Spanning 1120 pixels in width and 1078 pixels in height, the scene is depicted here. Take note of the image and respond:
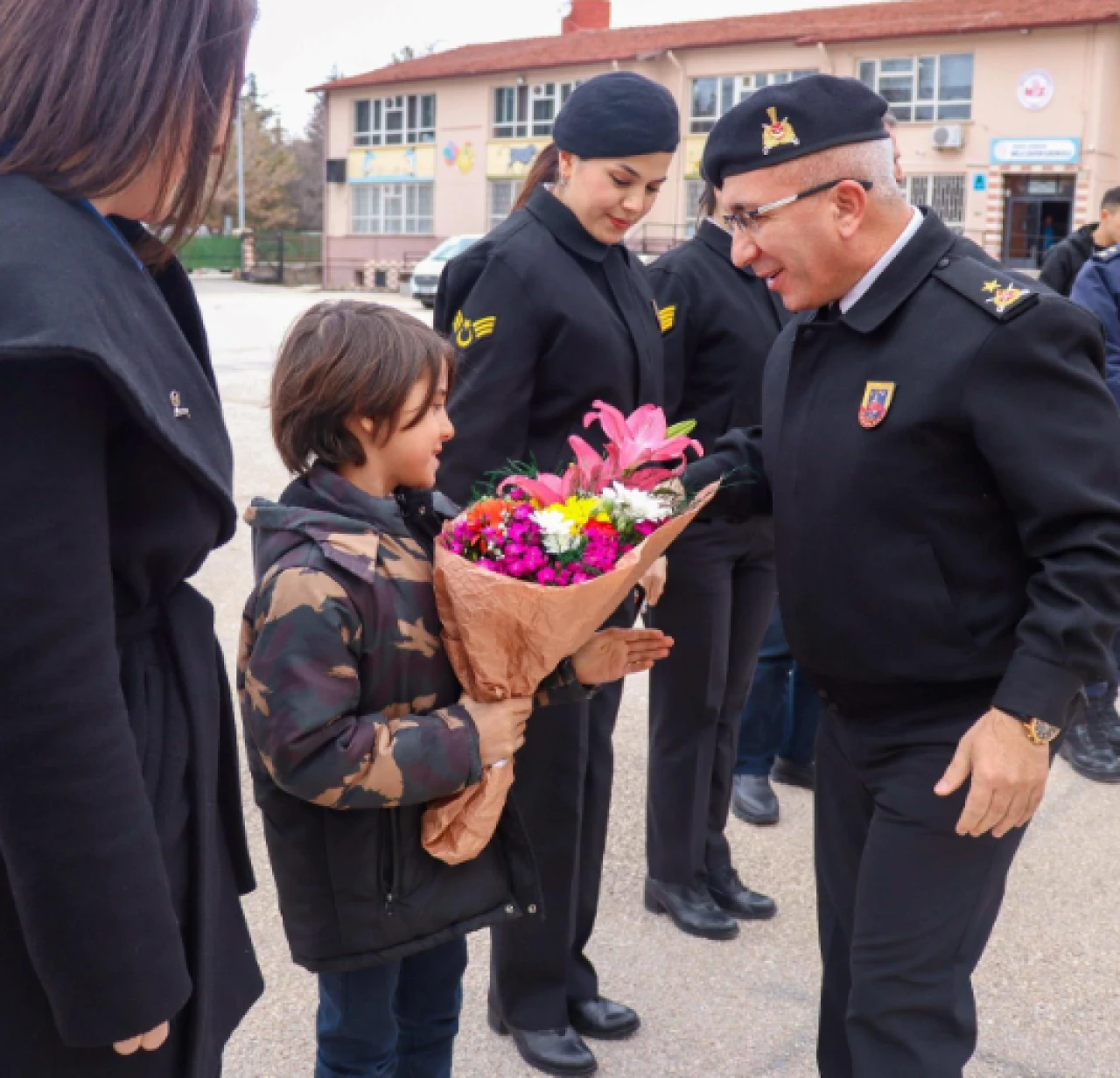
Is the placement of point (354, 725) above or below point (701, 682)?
above

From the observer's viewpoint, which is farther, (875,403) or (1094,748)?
(1094,748)

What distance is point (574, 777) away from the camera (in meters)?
3.23

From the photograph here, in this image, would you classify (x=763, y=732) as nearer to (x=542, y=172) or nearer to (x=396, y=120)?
(x=542, y=172)

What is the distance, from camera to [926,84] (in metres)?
38.2

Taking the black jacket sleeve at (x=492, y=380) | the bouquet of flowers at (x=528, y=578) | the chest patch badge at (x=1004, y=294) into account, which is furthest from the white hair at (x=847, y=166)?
the black jacket sleeve at (x=492, y=380)

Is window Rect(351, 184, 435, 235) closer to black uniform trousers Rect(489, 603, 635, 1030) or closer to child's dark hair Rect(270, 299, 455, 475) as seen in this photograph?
black uniform trousers Rect(489, 603, 635, 1030)

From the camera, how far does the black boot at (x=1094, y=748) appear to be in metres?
5.09

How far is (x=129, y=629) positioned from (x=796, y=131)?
5.16 feet

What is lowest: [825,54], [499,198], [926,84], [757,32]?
[499,198]

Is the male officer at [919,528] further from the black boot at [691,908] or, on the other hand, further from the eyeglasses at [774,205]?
the black boot at [691,908]

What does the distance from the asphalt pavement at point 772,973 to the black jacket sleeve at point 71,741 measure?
4.74 feet

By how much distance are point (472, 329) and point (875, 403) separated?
1.13 metres

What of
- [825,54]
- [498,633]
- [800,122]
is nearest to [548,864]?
[498,633]

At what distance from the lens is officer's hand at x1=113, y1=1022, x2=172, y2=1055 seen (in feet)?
4.99
